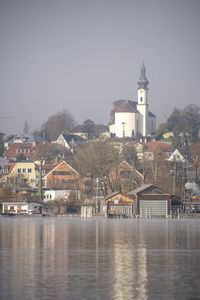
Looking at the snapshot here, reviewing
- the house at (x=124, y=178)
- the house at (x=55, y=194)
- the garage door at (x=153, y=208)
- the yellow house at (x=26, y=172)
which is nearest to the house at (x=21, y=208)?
the house at (x=55, y=194)

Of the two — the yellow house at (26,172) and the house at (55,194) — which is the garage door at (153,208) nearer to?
the house at (55,194)

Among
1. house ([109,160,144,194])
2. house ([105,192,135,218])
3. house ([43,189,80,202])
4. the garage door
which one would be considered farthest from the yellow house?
the garage door

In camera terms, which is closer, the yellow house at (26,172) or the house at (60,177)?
the house at (60,177)

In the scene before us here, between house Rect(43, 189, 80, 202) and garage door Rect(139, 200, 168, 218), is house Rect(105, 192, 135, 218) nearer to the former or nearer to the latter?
garage door Rect(139, 200, 168, 218)

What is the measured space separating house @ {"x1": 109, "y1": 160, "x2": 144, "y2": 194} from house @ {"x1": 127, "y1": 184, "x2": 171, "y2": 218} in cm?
1174

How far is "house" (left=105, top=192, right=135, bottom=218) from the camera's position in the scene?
10869 centimetres

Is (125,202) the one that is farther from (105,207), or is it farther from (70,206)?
(70,206)

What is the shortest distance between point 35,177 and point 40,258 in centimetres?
12149

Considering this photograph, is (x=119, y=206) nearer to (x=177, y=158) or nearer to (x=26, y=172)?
(x=26, y=172)

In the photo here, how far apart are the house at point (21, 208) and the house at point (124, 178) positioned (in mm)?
14171

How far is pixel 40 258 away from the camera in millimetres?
37188

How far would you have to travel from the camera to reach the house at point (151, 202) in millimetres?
107062

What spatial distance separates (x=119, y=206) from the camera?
10950cm

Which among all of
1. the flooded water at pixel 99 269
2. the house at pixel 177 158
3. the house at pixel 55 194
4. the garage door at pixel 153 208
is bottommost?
the flooded water at pixel 99 269
